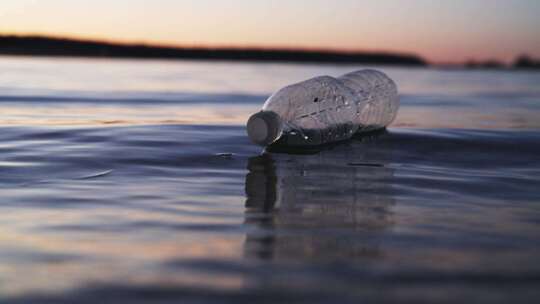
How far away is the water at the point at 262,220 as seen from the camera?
5.62ft

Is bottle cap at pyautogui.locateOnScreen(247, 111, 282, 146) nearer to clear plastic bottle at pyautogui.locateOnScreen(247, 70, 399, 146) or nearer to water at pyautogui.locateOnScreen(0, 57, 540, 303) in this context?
clear plastic bottle at pyautogui.locateOnScreen(247, 70, 399, 146)

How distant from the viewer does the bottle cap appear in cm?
403

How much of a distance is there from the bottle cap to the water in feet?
0.47

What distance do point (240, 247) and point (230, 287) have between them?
0.39 meters

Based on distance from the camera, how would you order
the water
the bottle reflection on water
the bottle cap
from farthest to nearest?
the bottle cap
the bottle reflection on water
the water

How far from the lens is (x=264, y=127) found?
404 centimetres

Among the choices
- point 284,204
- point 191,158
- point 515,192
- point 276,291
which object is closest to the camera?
point 276,291

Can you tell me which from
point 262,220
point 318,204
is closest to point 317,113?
point 318,204

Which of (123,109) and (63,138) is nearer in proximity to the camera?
(63,138)

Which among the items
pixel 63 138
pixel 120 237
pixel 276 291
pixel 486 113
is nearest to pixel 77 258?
pixel 120 237

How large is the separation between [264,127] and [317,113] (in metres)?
0.99

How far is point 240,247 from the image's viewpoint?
82.0 inches

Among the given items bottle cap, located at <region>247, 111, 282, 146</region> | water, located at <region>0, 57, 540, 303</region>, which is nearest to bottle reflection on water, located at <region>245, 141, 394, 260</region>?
water, located at <region>0, 57, 540, 303</region>

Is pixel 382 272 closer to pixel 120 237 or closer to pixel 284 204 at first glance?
pixel 120 237
